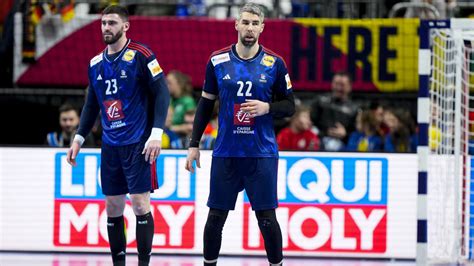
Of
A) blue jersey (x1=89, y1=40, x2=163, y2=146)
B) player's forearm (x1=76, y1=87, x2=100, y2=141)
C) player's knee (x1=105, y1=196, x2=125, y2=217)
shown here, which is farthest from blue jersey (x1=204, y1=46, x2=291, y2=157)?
player's forearm (x1=76, y1=87, x2=100, y2=141)

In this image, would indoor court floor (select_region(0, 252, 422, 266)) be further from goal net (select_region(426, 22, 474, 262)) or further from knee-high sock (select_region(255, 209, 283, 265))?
knee-high sock (select_region(255, 209, 283, 265))

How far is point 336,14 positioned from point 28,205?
5.30 meters

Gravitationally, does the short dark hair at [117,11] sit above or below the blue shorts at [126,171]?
above

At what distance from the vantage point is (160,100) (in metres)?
8.60

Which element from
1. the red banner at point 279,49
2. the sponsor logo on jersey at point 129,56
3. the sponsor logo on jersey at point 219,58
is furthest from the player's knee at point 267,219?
the red banner at point 279,49

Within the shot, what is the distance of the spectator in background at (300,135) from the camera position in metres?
12.0

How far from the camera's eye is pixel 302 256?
37.6ft

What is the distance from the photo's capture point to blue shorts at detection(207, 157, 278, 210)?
8.27 m

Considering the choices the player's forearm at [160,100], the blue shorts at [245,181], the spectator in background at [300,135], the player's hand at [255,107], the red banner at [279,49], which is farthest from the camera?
the red banner at [279,49]

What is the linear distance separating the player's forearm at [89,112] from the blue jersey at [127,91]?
0.72ft

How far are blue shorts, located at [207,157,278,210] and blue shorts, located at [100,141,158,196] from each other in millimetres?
598

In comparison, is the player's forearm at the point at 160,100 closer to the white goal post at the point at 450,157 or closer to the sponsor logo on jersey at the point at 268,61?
the sponsor logo on jersey at the point at 268,61

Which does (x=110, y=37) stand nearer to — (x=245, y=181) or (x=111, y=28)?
(x=111, y=28)

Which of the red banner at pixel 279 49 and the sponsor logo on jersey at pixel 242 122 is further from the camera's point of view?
the red banner at pixel 279 49
